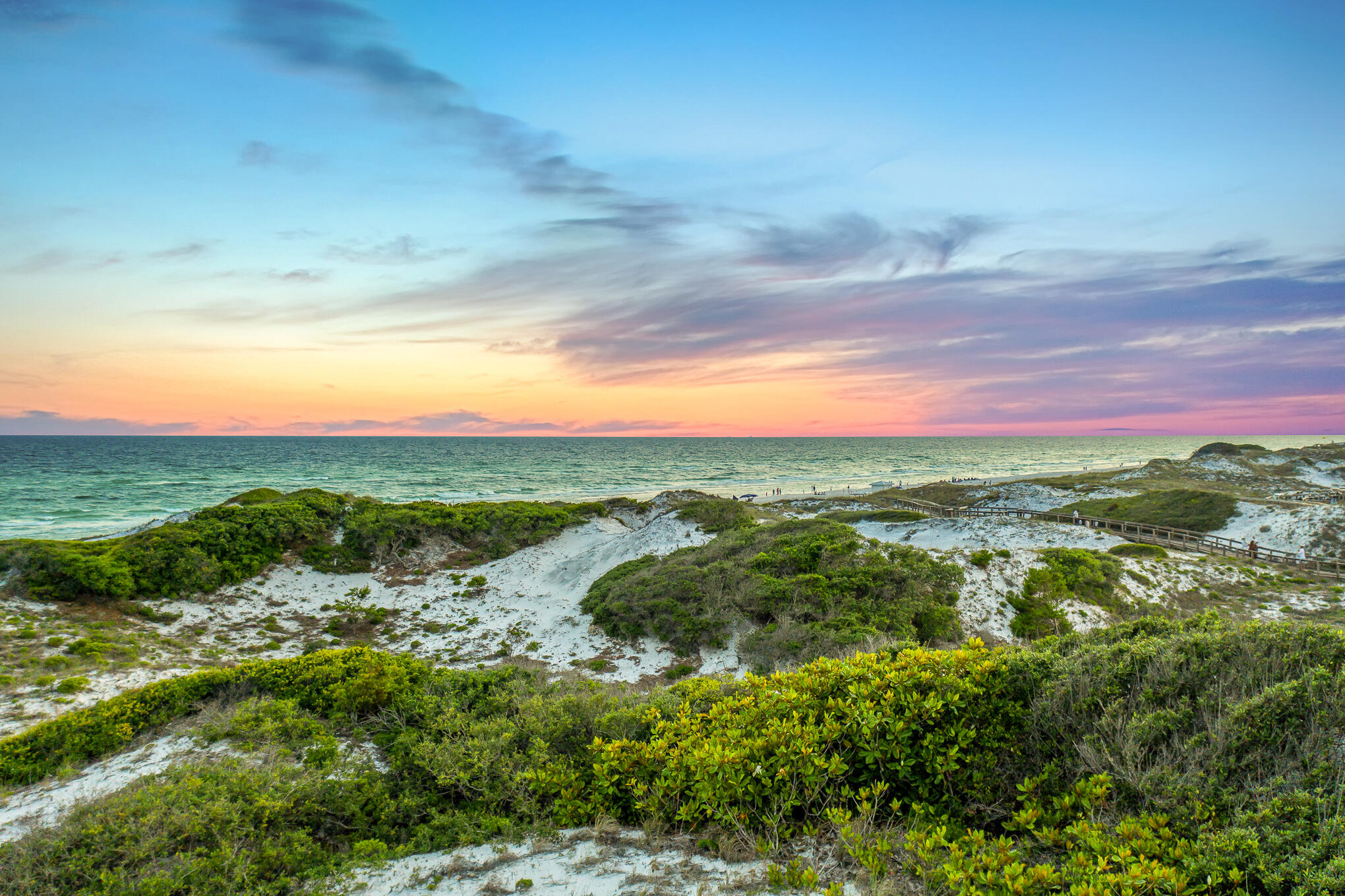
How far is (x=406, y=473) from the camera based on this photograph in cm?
8325

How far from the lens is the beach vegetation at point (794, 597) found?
48.0 feet

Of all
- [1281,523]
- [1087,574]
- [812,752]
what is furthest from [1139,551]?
[812,752]

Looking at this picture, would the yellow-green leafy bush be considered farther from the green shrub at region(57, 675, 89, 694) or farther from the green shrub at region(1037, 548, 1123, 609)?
the green shrub at region(1037, 548, 1123, 609)

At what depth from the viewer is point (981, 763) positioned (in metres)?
5.25

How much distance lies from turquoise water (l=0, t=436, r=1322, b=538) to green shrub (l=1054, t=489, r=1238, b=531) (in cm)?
3067

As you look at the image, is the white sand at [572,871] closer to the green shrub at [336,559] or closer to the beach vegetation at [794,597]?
the beach vegetation at [794,597]

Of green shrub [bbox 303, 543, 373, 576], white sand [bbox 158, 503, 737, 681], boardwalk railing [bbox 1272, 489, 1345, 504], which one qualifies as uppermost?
boardwalk railing [bbox 1272, 489, 1345, 504]

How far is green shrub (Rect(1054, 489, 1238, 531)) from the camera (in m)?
33.6

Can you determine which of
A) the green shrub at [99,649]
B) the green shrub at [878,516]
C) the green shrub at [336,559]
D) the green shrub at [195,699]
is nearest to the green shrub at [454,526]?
the green shrub at [336,559]

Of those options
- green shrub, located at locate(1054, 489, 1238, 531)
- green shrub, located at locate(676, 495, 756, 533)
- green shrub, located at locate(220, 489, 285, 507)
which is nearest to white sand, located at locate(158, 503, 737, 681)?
green shrub, located at locate(676, 495, 756, 533)

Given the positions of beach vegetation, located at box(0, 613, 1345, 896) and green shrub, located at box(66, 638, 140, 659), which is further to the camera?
green shrub, located at box(66, 638, 140, 659)

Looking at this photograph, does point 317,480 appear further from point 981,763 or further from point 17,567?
point 981,763

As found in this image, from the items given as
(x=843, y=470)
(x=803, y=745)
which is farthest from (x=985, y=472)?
(x=803, y=745)

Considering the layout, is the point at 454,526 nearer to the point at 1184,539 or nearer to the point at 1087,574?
the point at 1087,574
